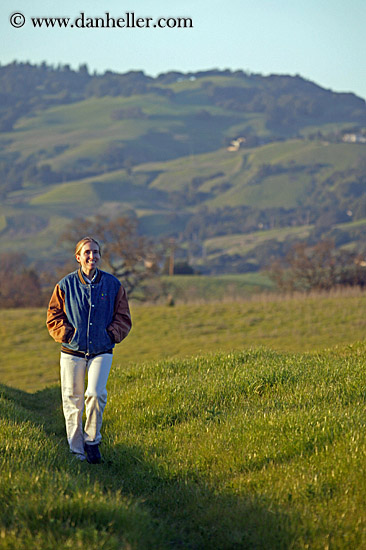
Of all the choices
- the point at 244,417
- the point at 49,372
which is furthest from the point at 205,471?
the point at 49,372

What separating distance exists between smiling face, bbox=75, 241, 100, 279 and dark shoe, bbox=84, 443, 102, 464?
2.15m

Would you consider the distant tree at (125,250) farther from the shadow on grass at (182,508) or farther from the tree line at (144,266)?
the shadow on grass at (182,508)

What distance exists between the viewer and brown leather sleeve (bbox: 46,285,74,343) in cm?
807

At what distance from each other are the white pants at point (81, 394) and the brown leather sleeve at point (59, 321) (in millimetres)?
270

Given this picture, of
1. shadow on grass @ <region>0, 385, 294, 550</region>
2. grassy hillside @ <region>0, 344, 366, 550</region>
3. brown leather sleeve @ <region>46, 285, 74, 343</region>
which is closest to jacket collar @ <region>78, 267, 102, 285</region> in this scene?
brown leather sleeve @ <region>46, 285, 74, 343</region>

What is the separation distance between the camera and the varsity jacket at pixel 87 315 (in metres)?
8.09

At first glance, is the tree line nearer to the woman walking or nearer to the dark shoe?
the woman walking

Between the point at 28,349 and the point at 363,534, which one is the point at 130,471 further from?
the point at 28,349

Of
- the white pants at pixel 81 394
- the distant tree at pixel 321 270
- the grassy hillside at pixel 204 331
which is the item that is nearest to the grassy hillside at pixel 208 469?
the white pants at pixel 81 394

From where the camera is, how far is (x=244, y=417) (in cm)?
849

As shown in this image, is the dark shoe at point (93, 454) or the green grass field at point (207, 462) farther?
the dark shoe at point (93, 454)

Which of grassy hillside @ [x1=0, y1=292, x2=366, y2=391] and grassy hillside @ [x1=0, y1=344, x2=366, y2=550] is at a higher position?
grassy hillside @ [x1=0, y1=344, x2=366, y2=550]

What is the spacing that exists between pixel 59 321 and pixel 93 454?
173 centimetres

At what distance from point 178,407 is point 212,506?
312cm
